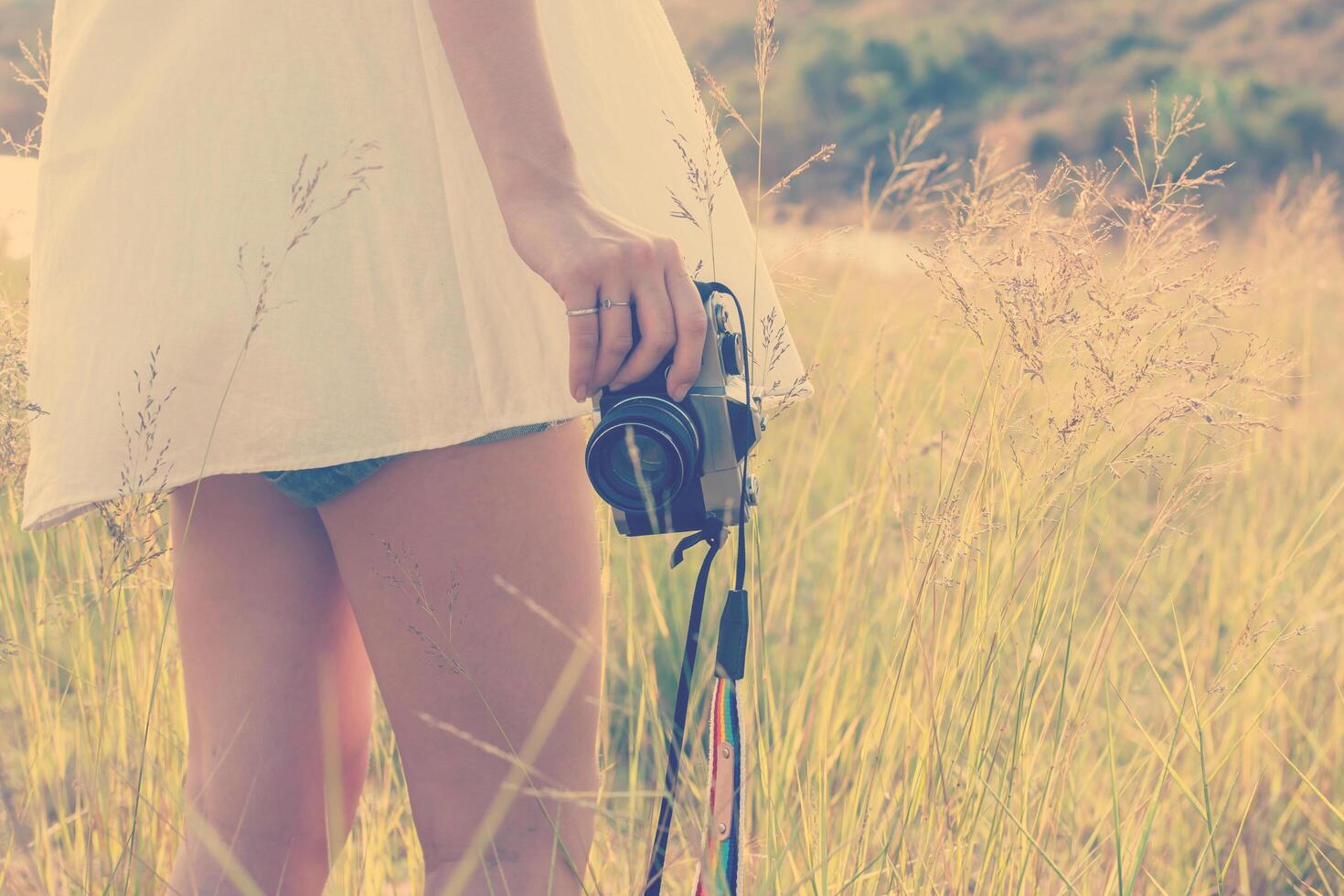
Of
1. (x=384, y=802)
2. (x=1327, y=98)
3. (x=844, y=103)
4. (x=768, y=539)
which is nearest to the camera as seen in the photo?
(x=384, y=802)

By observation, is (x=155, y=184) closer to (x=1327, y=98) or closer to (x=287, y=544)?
(x=287, y=544)

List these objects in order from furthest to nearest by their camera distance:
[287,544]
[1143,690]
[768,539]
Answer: [1143,690] < [768,539] < [287,544]

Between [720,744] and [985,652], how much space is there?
14.6 inches

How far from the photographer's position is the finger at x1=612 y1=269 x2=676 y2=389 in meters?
0.75

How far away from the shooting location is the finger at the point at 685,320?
0.76m

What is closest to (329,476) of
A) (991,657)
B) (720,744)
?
(720,744)

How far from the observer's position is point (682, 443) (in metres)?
0.80

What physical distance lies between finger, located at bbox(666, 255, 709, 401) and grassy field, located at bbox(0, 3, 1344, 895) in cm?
23

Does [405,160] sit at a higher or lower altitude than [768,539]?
higher

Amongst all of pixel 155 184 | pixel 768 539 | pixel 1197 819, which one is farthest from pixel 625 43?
pixel 1197 819

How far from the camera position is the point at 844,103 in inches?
833

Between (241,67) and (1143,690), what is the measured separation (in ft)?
7.28

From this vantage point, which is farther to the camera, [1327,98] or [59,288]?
[1327,98]

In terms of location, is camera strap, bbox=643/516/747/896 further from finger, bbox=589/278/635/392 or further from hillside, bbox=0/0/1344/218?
hillside, bbox=0/0/1344/218
